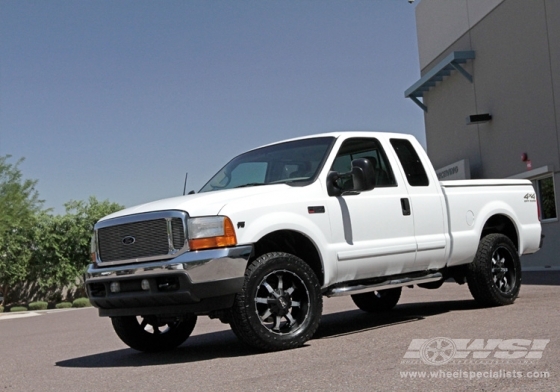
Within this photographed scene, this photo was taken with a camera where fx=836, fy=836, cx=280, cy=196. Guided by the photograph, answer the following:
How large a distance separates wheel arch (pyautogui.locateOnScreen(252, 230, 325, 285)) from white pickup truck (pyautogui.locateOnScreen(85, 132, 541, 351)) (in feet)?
0.04

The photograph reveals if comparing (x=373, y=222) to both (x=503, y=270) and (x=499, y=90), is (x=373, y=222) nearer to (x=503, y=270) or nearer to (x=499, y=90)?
(x=503, y=270)

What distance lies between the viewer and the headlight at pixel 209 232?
285 inches

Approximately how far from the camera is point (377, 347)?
23.3 ft

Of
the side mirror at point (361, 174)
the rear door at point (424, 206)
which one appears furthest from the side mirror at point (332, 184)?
the rear door at point (424, 206)

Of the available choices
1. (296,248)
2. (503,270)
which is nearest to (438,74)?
(503,270)

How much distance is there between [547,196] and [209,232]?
2160 centimetres

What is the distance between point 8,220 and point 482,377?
30178mm

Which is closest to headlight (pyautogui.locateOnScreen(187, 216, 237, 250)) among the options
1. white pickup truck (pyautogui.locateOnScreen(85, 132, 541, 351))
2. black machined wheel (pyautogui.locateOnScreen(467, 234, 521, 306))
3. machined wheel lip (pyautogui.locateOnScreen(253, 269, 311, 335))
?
white pickup truck (pyautogui.locateOnScreen(85, 132, 541, 351))

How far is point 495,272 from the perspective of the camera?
10.2 m

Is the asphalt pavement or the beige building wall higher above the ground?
the beige building wall

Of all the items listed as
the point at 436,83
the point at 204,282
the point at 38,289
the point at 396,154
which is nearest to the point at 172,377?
the point at 204,282

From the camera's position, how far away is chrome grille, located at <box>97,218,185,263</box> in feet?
24.0

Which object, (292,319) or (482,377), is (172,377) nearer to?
(292,319)

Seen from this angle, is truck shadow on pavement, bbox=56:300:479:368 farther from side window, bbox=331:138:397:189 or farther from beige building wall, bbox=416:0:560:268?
beige building wall, bbox=416:0:560:268
